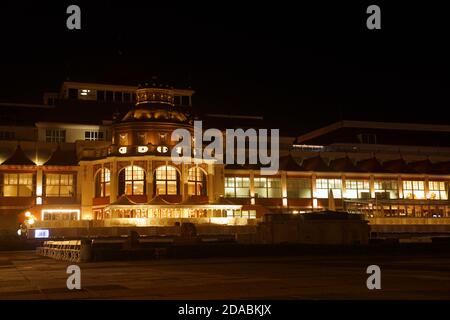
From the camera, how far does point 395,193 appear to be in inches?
3317

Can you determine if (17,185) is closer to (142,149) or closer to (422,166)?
(142,149)

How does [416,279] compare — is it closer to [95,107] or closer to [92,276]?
[92,276]

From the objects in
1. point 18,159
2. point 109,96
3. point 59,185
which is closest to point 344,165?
point 109,96

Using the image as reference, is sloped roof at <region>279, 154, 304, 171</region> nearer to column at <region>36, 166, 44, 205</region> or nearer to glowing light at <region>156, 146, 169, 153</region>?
glowing light at <region>156, 146, 169, 153</region>

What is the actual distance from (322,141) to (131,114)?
3232cm

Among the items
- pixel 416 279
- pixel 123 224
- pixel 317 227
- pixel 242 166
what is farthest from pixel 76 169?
pixel 416 279

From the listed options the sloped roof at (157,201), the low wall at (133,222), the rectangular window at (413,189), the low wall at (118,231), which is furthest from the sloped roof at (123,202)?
the rectangular window at (413,189)

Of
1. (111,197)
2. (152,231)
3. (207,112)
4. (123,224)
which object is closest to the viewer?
(152,231)

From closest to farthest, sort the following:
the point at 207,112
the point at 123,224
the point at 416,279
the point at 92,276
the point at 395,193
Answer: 1. the point at 416,279
2. the point at 92,276
3. the point at 123,224
4. the point at 395,193
5. the point at 207,112

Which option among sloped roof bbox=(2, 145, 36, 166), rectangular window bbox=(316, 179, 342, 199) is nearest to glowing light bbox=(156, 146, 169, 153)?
sloped roof bbox=(2, 145, 36, 166)

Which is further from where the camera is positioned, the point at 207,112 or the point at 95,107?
the point at 207,112

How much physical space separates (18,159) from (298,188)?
33.8m

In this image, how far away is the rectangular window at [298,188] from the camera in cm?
7988

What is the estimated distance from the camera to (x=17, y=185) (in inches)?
2798
